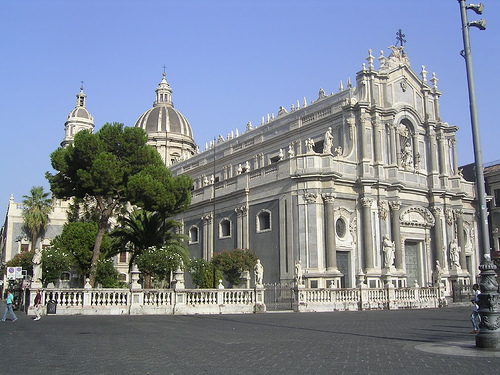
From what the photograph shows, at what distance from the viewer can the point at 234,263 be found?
33.6 m

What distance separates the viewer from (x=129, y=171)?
31.5 m

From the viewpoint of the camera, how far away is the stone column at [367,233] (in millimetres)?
36375

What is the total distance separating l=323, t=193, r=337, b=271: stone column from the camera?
112ft

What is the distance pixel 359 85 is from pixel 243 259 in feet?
52.1

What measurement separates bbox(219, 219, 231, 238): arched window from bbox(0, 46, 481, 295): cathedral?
0.09m

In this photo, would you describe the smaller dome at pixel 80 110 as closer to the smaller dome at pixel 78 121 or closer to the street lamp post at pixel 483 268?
the smaller dome at pixel 78 121

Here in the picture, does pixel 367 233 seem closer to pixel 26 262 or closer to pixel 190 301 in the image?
pixel 190 301

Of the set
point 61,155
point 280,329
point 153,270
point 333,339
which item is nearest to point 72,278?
point 61,155

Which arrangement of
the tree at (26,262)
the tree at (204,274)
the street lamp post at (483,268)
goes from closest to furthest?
1. the street lamp post at (483,268)
2. the tree at (204,274)
3. the tree at (26,262)

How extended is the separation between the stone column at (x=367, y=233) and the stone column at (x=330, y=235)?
2.84 m

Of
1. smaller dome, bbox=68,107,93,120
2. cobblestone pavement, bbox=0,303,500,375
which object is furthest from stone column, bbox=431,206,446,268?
smaller dome, bbox=68,107,93,120

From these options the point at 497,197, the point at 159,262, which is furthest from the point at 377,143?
the point at 497,197

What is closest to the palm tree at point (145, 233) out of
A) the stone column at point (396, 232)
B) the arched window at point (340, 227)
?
the arched window at point (340, 227)

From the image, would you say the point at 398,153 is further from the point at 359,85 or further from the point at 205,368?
the point at 205,368
